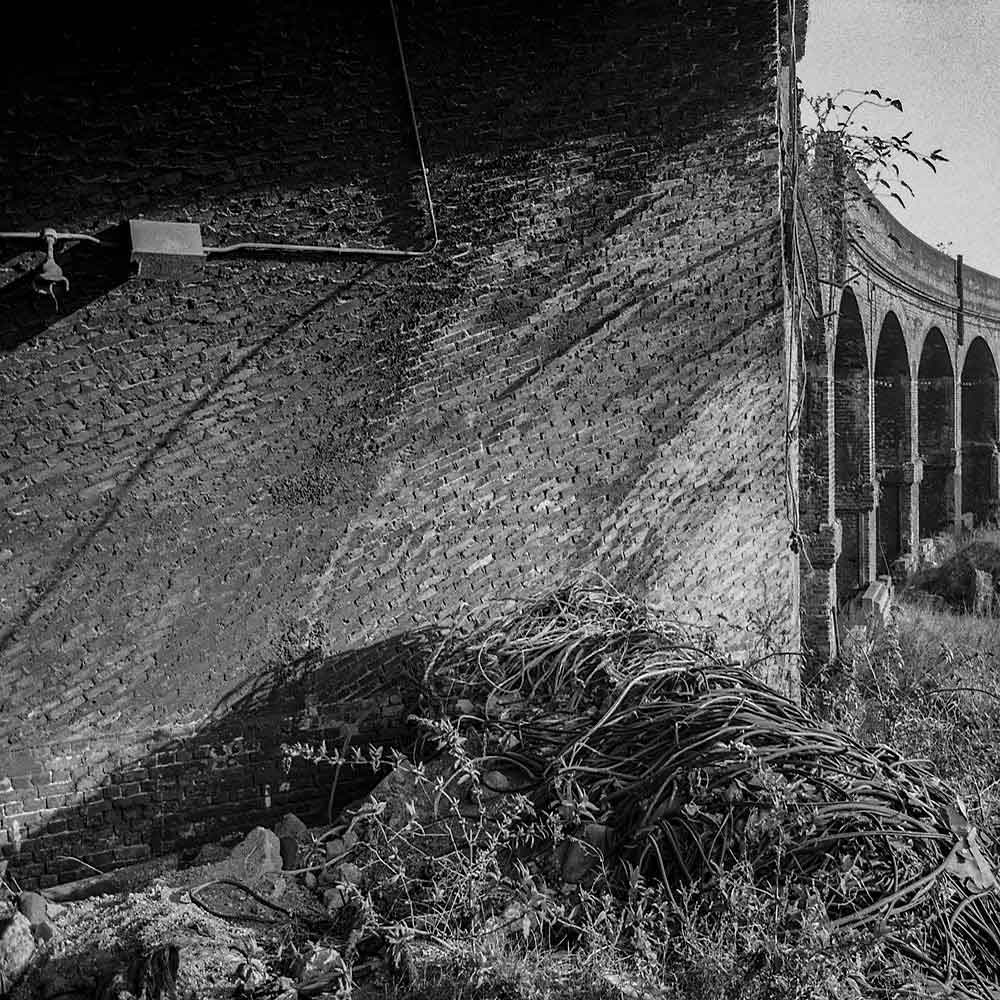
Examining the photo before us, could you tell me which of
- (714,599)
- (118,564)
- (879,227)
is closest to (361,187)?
(118,564)

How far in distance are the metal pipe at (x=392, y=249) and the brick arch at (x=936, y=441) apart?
1667 cm

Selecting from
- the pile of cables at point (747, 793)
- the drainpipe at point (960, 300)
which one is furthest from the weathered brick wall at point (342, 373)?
the drainpipe at point (960, 300)

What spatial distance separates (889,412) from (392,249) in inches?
540

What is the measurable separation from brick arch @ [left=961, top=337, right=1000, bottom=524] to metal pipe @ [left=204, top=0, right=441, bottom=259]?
62.1 feet

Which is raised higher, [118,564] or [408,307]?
[408,307]

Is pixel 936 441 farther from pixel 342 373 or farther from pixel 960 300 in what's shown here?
pixel 342 373

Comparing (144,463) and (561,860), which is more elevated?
(144,463)

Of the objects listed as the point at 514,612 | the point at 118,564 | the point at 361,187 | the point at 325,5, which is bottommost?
the point at 514,612

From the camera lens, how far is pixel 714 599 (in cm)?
687

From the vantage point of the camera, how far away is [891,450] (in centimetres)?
1764

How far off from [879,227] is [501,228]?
9.28 meters

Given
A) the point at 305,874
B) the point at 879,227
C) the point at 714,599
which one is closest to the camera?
the point at 305,874

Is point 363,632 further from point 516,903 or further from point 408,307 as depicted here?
point 516,903

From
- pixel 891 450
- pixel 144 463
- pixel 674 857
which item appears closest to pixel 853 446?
pixel 891 450
